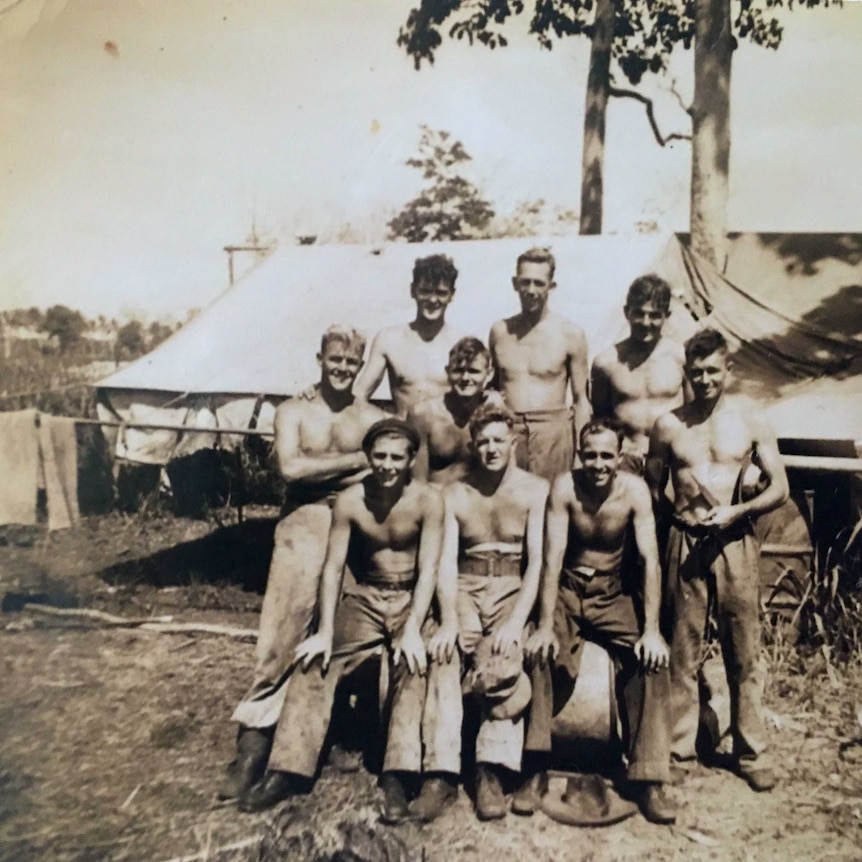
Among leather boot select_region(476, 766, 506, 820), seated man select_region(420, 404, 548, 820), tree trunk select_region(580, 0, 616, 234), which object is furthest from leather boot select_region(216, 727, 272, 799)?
tree trunk select_region(580, 0, 616, 234)

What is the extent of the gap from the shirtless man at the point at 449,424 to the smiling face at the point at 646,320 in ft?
1.99

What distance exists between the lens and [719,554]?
114 inches

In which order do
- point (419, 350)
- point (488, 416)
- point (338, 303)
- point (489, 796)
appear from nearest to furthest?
point (489, 796) < point (488, 416) < point (419, 350) < point (338, 303)

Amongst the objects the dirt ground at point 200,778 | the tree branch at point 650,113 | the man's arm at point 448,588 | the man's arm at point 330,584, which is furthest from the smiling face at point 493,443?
the tree branch at point 650,113

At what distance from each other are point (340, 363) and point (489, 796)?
1.64 m

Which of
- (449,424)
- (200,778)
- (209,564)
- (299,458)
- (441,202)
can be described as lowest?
(200,778)

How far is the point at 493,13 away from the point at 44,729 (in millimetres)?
3482

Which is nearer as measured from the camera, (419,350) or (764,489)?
(764,489)

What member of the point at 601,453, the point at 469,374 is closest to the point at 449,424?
the point at 469,374

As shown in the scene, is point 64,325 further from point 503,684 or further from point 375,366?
point 503,684

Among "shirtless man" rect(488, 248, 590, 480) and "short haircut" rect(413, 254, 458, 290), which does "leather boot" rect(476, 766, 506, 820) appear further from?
"short haircut" rect(413, 254, 458, 290)

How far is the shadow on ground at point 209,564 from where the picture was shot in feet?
15.5

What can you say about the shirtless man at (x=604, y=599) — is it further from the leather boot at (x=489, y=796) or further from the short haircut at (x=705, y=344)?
the short haircut at (x=705, y=344)

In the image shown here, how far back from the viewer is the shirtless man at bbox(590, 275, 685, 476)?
10.6ft
